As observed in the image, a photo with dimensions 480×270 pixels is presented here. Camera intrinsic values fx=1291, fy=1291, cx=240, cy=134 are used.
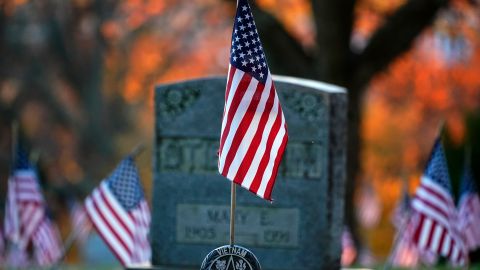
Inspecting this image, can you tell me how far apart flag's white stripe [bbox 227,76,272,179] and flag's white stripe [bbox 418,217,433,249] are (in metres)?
4.58

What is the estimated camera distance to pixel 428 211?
13.3 meters

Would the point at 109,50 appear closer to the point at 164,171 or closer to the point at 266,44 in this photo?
the point at 266,44

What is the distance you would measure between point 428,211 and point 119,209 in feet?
10.5

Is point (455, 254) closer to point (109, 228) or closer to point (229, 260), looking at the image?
point (109, 228)

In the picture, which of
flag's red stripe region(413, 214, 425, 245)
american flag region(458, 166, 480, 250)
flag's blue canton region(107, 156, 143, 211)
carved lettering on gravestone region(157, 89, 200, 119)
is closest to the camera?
carved lettering on gravestone region(157, 89, 200, 119)

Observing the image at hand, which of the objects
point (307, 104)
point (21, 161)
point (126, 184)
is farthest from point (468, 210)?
point (21, 161)

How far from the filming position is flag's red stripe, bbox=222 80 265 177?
914 cm

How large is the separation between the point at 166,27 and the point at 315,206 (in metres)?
33.3

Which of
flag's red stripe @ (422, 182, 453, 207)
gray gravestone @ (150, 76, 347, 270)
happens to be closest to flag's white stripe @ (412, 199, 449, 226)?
flag's red stripe @ (422, 182, 453, 207)

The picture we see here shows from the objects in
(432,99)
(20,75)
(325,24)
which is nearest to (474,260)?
(325,24)

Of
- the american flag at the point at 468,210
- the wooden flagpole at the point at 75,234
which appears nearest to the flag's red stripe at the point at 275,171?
the wooden flagpole at the point at 75,234

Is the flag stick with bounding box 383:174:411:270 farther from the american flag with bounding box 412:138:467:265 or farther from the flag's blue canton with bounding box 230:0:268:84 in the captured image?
the flag's blue canton with bounding box 230:0:268:84

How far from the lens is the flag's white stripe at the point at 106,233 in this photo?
1334cm

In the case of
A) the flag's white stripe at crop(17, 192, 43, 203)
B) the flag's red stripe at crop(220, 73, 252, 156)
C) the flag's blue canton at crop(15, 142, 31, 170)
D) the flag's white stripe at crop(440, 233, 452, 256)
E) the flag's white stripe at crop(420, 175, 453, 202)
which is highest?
the flag's red stripe at crop(220, 73, 252, 156)
